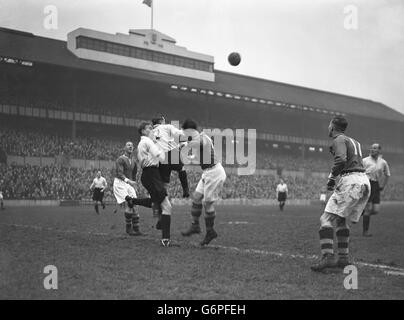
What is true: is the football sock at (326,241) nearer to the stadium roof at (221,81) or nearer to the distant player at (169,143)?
the distant player at (169,143)

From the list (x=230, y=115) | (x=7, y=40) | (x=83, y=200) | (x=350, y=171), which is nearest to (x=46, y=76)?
(x=7, y=40)

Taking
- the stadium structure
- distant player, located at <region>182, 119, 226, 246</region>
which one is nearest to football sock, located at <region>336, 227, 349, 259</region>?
distant player, located at <region>182, 119, 226, 246</region>

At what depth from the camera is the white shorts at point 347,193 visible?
6836mm

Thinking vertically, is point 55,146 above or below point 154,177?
above

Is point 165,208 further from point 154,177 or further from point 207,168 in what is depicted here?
point 207,168

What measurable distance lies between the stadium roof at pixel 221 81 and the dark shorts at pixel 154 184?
30.8m

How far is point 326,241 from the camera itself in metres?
6.70

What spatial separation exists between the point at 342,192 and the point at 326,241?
2.39 ft

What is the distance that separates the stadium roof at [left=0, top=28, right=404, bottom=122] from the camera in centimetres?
3856

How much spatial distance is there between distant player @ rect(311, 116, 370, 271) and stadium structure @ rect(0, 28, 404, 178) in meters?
31.1

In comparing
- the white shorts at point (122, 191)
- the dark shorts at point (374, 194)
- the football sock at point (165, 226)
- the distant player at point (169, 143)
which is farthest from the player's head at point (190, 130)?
the dark shorts at point (374, 194)

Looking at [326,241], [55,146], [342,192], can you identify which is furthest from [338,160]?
[55,146]

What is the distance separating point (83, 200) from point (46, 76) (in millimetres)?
12738

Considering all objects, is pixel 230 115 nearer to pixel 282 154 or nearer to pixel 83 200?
pixel 282 154
